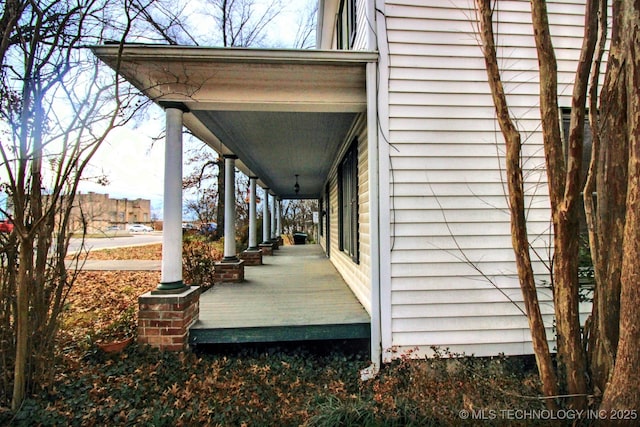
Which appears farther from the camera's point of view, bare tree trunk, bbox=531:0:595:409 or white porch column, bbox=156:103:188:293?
white porch column, bbox=156:103:188:293

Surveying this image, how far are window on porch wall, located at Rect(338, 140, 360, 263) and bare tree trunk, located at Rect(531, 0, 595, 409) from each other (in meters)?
2.56

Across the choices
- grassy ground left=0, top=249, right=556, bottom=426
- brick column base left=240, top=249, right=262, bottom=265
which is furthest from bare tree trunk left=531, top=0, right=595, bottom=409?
brick column base left=240, top=249, right=262, bottom=265

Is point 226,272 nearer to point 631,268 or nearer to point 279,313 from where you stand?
point 279,313

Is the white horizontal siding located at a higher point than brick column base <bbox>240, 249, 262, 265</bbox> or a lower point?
higher

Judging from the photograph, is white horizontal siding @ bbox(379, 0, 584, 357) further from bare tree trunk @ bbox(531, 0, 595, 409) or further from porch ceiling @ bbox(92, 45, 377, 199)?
bare tree trunk @ bbox(531, 0, 595, 409)

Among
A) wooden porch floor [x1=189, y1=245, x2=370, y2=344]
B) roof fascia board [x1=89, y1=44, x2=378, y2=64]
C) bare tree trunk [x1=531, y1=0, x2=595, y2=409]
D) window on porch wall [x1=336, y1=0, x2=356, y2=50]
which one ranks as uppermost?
window on porch wall [x1=336, y1=0, x2=356, y2=50]

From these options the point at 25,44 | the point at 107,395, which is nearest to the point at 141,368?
the point at 107,395

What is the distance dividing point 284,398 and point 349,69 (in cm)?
309

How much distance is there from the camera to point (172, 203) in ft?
11.6

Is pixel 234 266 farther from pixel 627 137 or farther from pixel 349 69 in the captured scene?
pixel 627 137

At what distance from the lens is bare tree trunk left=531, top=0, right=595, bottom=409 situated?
2.39 m

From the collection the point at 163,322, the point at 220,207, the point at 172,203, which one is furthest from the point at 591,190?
the point at 220,207

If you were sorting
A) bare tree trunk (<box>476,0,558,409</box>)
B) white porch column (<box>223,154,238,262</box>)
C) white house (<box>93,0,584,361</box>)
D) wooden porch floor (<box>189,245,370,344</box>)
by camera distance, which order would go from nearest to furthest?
bare tree trunk (<box>476,0,558,409</box>)
white house (<box>93,0,584,361</box>)
wooden porch floor (<box>189,245,370,344</box>)
white porch column (<box>223,154,238,262</box>)

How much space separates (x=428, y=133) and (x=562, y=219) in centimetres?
153
